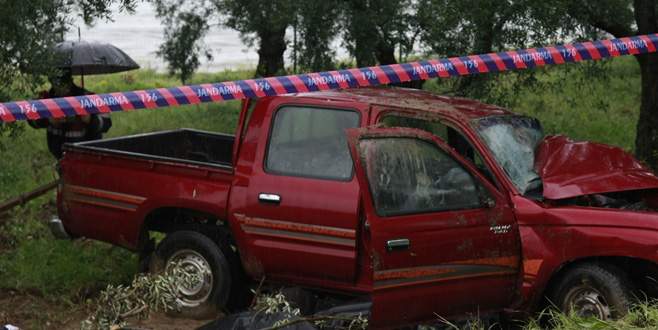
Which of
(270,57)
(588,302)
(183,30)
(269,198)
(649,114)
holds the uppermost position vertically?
(183,30)

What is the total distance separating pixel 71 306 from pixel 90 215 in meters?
0.73

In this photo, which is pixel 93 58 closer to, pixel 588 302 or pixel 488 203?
pixel 488 203

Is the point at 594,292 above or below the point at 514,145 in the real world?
below

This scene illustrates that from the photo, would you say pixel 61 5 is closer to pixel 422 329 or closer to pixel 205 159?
pixel 205 159

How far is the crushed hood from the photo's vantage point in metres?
Answer: 6.48

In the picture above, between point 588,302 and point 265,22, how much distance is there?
27.1 ft

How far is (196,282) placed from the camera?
7586mm

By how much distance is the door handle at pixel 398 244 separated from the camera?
6.09 metres

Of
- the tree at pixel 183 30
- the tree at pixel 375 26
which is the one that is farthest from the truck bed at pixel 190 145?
the tree at pixel 183 30

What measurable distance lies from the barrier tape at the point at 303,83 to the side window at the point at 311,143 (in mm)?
314

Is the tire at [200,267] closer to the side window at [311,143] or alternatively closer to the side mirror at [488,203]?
the side window at [311,143]

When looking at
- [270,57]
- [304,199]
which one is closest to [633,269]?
[304,199]

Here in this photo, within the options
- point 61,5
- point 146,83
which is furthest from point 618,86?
point 61,5

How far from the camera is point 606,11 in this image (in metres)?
10.8
